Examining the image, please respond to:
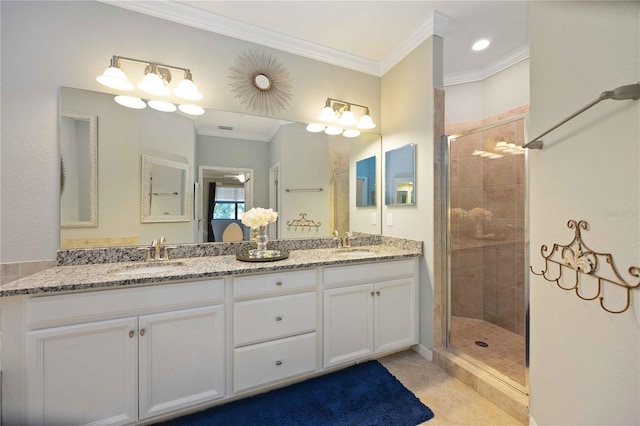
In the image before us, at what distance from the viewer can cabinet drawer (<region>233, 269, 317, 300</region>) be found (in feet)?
4.98

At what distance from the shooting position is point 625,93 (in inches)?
28.7

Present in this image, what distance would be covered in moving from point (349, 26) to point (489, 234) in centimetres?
228

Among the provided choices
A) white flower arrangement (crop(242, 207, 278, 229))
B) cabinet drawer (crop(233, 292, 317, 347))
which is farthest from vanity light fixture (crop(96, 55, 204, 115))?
cabinet drawer (crop(233, 292, 317, 347))

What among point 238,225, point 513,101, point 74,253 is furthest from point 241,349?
point 513,101

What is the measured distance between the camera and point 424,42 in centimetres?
205

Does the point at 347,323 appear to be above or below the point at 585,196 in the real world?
below

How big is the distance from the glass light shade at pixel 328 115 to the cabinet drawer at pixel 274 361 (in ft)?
5.97

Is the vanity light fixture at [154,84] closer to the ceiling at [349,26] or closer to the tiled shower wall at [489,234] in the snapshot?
the ceiling at [349,26]

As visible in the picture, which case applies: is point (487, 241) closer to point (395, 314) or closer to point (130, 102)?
point (395, 314)

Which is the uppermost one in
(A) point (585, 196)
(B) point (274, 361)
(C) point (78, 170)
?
(C) point (78, 170)

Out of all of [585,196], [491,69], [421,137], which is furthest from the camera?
[491,69]

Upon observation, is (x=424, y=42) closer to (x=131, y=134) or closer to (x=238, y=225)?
(x=238, y=225)

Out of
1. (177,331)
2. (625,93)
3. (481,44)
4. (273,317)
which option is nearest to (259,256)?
(273,317)

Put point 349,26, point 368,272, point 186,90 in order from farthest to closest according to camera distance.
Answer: point 349,26, point 368,272, point 186,90
